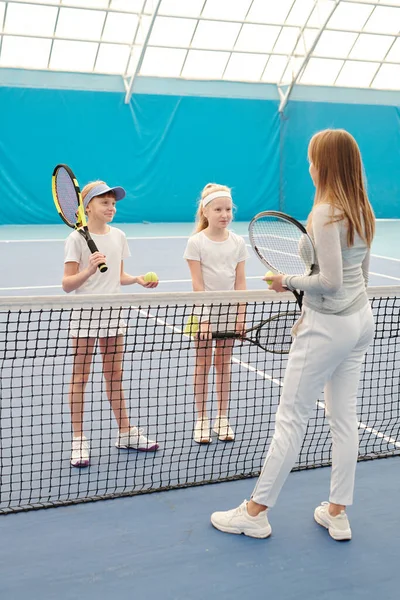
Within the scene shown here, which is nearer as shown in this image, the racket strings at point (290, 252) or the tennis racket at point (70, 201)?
the racket strings at point (290, 252)

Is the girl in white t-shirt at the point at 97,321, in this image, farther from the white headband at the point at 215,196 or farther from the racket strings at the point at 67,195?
the white headband at the point at 215,196

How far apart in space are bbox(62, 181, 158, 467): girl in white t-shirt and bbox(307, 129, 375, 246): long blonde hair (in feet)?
3.59

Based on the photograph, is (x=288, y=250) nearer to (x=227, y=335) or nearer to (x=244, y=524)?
(x=227, y=335)

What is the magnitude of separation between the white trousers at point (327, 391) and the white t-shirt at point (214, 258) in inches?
41.2

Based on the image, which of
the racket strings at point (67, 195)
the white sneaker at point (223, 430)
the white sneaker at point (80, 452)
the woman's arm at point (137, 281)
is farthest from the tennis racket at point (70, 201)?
the white sneaker at point (223, 430)

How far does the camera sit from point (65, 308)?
9.41ft

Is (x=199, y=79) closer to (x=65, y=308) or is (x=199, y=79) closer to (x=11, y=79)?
(x=11, y=79)

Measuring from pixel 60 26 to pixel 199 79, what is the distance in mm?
3783

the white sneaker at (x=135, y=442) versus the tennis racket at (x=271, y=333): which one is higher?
the tennis racket at (x=271, y=333)

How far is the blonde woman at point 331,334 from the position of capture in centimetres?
240

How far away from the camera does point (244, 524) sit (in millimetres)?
2629

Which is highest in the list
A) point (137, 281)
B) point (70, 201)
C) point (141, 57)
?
point (141, 57)

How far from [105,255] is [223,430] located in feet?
3.31

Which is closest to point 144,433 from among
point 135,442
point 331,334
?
point 135,442
